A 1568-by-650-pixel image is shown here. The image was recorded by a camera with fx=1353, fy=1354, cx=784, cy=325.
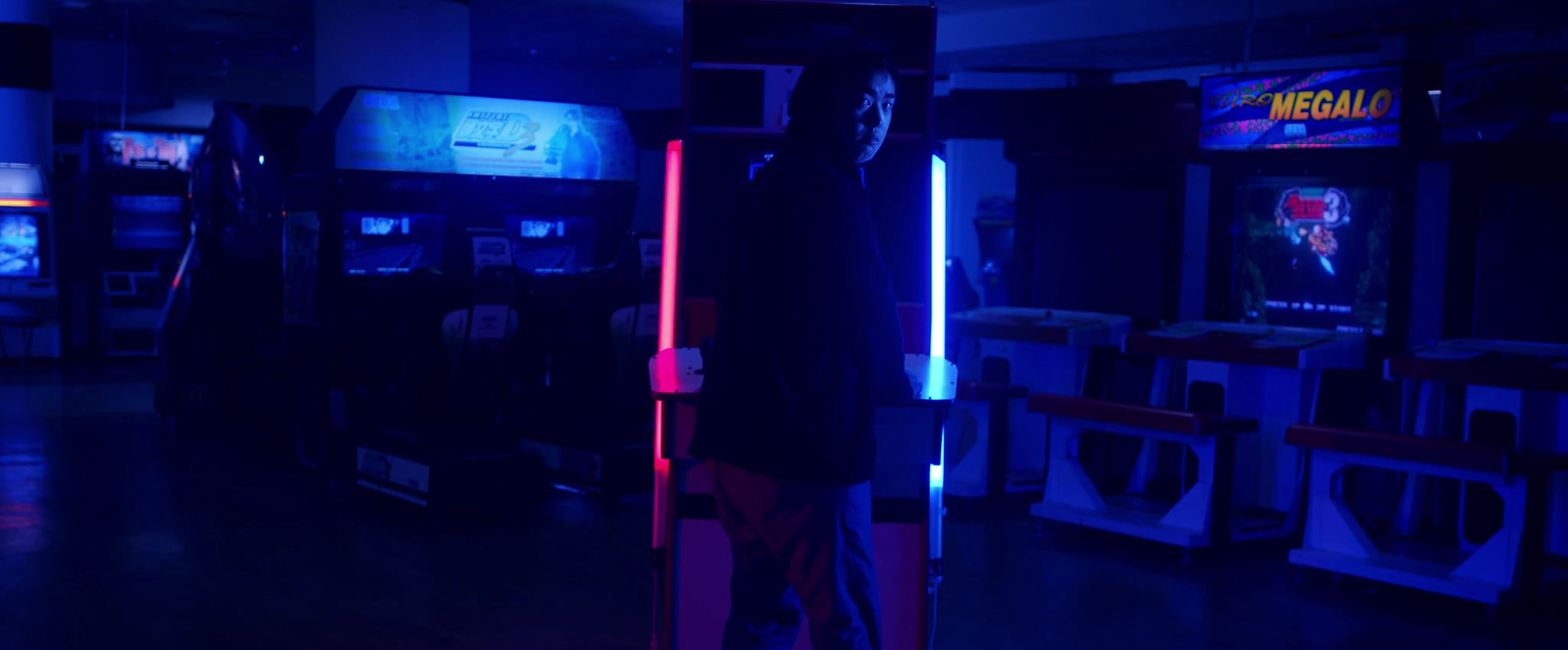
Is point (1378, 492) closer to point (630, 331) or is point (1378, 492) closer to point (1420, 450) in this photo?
point (1420, 450)

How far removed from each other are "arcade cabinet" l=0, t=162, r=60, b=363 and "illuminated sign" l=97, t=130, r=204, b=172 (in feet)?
7.29

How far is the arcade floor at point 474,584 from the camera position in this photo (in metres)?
4.30

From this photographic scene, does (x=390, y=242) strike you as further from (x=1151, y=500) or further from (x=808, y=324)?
(x=808, y=324)

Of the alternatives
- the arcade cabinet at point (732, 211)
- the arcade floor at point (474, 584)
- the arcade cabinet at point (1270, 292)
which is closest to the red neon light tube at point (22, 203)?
the arcade floor at point (474, 584)

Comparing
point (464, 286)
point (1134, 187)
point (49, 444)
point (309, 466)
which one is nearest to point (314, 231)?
point (464, 286)

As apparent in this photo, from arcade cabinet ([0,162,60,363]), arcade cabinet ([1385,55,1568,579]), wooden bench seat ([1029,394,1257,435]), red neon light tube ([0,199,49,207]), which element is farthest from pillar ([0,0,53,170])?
arcade cabinet ([1385,55,1568,579])

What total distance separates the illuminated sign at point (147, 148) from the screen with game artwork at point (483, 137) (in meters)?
7.55

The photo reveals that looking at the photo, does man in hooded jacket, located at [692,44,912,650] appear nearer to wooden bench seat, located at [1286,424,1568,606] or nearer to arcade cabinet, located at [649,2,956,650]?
arcade cabinet, located at [649,2,956,650]

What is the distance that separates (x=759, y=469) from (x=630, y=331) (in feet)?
14.9

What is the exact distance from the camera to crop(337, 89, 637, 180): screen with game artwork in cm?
686

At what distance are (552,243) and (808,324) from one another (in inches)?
210

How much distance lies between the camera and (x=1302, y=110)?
19.6 ft

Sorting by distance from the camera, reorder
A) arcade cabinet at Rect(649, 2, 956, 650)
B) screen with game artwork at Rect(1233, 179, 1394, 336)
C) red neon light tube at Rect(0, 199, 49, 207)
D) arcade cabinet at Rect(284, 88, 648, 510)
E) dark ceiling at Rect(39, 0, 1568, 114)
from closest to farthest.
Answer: arcade cabinet at Rect(649, 2, 956, 650)
screen with game artwork at Rect(1233, 179, 1394, 336)
arcade cabinet at Rect(284, 88, 648, 510)
dark ceiling at Rect(39, 0, 1568, 114)
red neon light tube at Rect(0, 199, 49, 207)

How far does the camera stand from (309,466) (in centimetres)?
716
